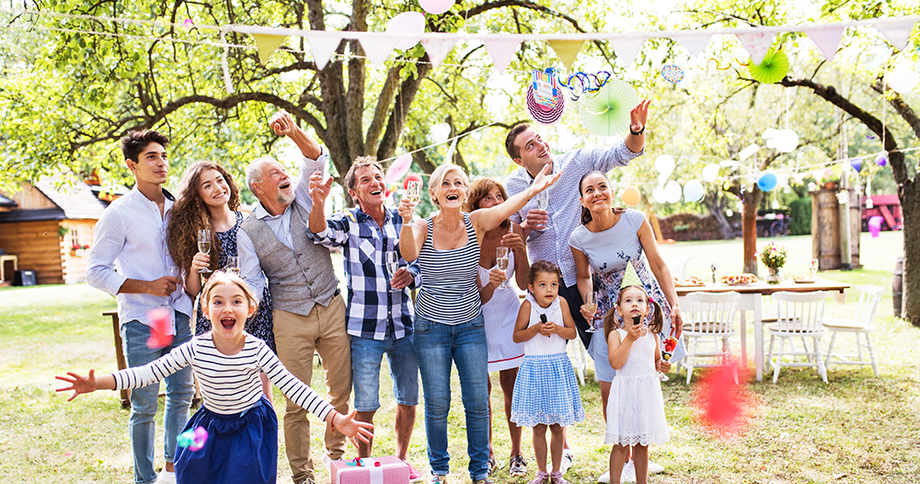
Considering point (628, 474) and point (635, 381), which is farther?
point (628, 474)

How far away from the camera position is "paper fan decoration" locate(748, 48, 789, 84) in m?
5.02

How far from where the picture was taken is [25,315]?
1261 centimetres

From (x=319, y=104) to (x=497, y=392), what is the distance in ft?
14.5

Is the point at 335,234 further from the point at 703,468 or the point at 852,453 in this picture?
the point at 852,453

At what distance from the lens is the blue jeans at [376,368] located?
324 centimetres

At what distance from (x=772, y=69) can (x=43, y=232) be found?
23.4 metres

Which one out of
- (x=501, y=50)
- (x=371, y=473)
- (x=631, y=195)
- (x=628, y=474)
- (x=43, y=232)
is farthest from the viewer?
(x=43, y=232)

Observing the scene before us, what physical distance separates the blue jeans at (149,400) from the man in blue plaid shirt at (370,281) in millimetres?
891

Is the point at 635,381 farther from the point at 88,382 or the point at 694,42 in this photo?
the point at 88,382

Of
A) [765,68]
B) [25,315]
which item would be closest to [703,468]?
[765,68]

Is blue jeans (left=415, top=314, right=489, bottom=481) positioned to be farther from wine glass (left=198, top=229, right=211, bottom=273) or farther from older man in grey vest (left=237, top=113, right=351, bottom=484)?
wine glass (left=198, top=229, right=211, bottom=273)

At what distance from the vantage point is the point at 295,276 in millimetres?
3195

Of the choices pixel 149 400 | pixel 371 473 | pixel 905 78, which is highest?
pixel 905 78

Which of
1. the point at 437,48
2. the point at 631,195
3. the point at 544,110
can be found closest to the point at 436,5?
the point at 544,110
